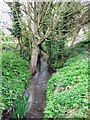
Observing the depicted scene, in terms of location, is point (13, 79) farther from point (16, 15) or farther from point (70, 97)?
point (16, 15)

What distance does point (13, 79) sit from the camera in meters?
7.70

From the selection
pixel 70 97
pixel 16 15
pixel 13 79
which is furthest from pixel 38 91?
pixel 16 15

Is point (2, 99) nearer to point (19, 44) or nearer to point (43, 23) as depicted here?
point (43, 23)

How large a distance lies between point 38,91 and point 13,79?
1138 mm

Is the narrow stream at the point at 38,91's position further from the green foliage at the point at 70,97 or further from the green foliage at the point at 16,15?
the green foliage at the point at 16,15

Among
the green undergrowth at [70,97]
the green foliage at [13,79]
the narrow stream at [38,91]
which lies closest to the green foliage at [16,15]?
the green foliage at [13,79]

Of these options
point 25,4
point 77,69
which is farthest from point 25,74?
point 25,4

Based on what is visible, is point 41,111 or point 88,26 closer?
point 41,111

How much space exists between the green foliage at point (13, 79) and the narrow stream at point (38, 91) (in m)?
0.40

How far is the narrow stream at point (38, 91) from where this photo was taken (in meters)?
6.38

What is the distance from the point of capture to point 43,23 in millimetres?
9281

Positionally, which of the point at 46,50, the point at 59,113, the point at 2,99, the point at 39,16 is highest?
the point at 39,16

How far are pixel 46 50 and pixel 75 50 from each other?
1.63 meters

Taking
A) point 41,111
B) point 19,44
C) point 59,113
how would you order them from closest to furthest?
point 59,113, point 41,111, point 19,44
